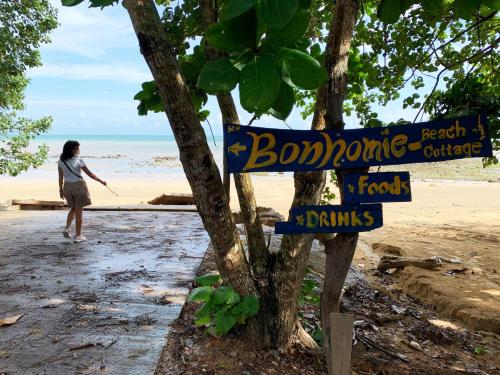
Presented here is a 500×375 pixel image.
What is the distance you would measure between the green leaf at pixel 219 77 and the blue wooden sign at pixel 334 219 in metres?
0.86

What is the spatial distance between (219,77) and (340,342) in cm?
151

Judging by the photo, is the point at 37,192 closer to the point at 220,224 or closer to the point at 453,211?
the point at 453,211

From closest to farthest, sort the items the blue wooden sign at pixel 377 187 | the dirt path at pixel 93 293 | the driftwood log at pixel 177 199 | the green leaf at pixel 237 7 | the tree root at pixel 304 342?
the green leaf at pixel 237 7 → the blue wooden sign at pixel 377 187 → the dirt path at pixel 93 293 → the tree root at pixel 304 342 → the driftwood log at pixel 177 199

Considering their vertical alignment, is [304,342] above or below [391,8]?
below

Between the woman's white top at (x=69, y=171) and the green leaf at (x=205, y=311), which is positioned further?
the woman's white top at (x=69, y=171)

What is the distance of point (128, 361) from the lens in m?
2.87

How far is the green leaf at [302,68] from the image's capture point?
6.15 ft

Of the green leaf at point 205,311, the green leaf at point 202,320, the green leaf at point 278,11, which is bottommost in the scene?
the green leaf at point 202,320

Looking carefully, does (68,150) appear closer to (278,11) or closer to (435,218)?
(278,11)

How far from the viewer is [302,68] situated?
189 cm

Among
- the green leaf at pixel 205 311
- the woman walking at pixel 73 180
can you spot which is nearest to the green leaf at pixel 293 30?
the green leaf at pixel 205 311

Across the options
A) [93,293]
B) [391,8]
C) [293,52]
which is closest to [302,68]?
[293,52]

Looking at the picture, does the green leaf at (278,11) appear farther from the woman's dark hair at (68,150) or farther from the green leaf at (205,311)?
the woman's dark hair at (68,150)

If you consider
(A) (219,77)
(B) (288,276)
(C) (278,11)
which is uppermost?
(C) (278,11)
